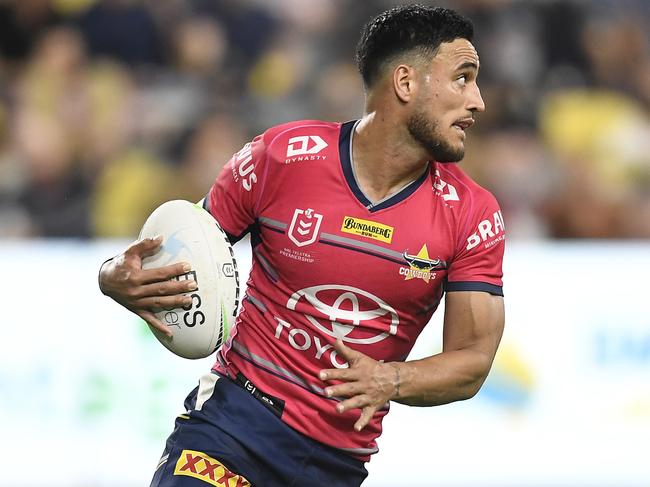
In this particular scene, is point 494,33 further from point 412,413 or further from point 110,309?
point 110,309

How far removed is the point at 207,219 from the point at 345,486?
1045mm

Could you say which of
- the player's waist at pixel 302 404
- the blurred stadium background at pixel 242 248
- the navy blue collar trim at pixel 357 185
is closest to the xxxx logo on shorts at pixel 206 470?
the player's waist at pixel 302 404

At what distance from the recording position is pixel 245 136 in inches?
322

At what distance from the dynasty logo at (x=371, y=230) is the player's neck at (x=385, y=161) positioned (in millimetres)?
106

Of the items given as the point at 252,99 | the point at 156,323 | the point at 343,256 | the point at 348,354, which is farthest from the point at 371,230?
the point at 252,99

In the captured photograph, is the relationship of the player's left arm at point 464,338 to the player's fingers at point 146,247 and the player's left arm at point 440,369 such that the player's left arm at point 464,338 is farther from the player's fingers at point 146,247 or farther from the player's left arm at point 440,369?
the player's fingers at point 146,247

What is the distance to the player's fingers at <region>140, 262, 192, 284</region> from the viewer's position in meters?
3.68

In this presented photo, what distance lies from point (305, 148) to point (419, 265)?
589 mm

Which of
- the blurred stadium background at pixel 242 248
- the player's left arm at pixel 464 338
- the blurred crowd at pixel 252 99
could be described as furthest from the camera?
the blurred crowd at pixel 252 99

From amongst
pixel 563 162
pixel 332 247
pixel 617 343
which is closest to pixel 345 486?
pixel 332 247

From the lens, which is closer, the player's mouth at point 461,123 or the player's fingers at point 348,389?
the player's fingers at point 348,389

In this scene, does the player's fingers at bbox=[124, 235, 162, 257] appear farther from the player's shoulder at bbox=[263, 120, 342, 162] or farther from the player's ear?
the player's ear

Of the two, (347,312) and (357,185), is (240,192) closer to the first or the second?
(357,185)

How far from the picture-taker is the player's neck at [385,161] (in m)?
3.96
